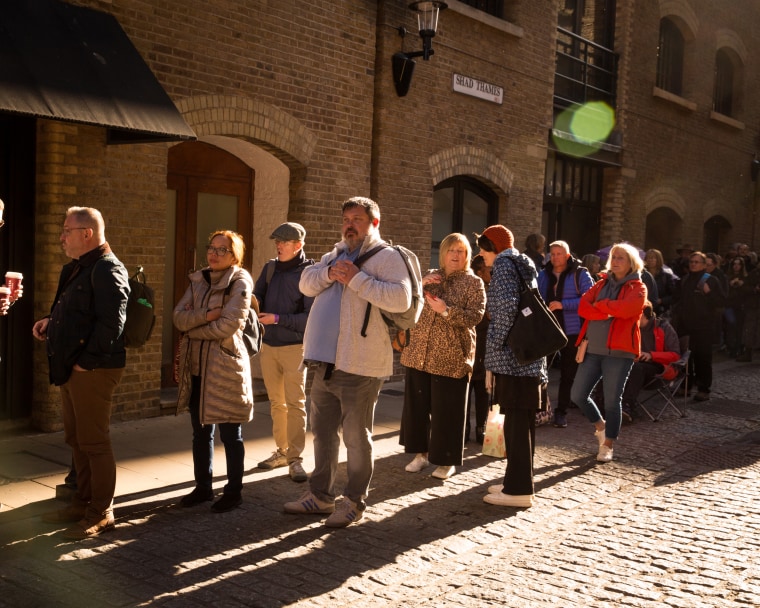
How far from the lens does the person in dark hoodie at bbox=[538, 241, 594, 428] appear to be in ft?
29.3

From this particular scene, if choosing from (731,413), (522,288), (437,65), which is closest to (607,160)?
(437,65)

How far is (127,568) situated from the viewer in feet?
15.5

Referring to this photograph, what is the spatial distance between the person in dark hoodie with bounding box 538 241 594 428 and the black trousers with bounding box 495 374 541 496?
9.25ft

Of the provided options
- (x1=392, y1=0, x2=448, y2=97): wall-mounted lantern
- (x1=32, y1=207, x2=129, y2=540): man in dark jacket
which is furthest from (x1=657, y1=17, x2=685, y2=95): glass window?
(x1=32, y1=207, x2=129, y2=540): man in dark jacket

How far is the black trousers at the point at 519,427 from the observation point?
20.2 ft

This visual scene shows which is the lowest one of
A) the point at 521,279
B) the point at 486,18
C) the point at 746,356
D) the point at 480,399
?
the point at 746,356

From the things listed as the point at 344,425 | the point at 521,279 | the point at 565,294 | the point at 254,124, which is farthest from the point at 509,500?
the point at 254,124

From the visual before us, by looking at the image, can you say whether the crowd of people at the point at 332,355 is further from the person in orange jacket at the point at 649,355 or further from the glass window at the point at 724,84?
the glass window at the point at 724,84

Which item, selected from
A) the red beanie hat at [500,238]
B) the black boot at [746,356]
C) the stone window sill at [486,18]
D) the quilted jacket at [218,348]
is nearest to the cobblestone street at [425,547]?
the quilted jacket at [218,348]

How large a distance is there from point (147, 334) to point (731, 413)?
295 inches

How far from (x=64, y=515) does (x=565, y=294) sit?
5.41 m

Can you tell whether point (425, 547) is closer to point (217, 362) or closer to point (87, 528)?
point (217, 362)

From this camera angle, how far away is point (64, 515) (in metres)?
5.35

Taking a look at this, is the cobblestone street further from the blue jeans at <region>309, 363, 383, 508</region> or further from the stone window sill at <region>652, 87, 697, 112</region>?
the stone window sill at <region>652, 87, 697, 112</region>
